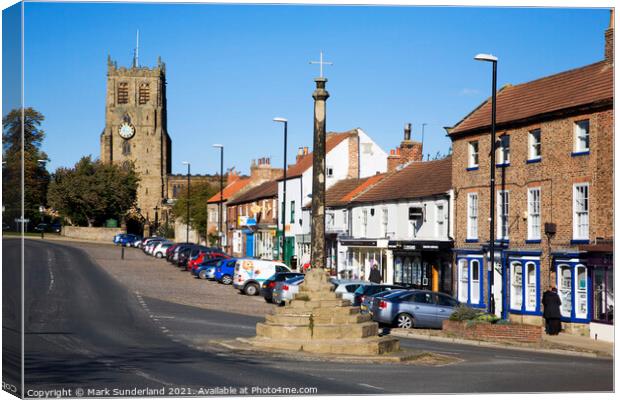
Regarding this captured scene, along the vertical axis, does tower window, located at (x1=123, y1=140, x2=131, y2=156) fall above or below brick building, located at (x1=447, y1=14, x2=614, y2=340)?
above

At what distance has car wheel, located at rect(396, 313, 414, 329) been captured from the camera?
35406mm

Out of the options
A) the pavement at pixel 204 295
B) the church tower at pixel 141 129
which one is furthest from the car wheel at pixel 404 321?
the church tower at pixel 141 129

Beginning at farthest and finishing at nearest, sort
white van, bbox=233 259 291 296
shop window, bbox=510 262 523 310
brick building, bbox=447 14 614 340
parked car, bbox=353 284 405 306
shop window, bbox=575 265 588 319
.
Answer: white van, bbox=233 259 291 296 < parked car, bbox=353 284 405 306 < shop window, bbox=510 262 523 310 < shop window, bbox=575 265 588 319 < brick building, bbox=447 14 614 340

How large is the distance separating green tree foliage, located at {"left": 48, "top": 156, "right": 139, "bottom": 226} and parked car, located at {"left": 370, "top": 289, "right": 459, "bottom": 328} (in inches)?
2764

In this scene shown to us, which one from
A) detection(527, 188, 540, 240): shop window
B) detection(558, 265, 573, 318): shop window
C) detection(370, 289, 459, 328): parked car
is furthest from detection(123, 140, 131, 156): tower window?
detection(558, 265, 573, 318): shop window

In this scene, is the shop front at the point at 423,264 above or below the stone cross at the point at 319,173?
below

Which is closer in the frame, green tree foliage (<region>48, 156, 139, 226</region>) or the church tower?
green tree foliage (<region>48, 156, 139, 226</region>)

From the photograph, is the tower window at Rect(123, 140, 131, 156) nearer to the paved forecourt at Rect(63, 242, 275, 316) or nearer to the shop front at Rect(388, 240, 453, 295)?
the paved forecourt at Rect(63, 242, 275, 316)

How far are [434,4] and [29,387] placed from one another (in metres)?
9.26

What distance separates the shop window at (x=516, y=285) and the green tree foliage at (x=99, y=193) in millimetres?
68997

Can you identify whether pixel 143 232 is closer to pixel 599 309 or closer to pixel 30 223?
pixel 599 309

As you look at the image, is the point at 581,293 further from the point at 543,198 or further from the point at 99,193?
the point at 99,193

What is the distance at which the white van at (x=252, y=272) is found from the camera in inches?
2016

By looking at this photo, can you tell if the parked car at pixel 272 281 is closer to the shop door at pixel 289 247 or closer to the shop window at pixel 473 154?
the shop window at pixel 473 154
